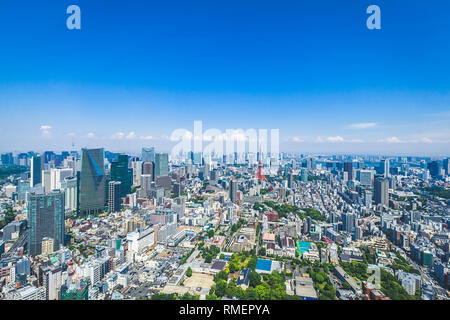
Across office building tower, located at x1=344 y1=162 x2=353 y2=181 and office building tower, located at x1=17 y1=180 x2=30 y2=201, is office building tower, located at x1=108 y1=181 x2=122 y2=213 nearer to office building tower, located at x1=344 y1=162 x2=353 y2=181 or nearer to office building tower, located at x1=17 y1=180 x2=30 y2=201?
office building tower, located at x1=17 y1=180 x2=30 y2=201

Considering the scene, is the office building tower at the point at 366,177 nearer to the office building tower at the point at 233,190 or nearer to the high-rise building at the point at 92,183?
the office building tower at the point at 233,190

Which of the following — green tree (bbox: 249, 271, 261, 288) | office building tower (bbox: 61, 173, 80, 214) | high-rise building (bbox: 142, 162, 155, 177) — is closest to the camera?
green tree (bbox: 249, 271, 261, 288)

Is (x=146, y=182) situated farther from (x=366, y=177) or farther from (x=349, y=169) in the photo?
(x=366, y=177)

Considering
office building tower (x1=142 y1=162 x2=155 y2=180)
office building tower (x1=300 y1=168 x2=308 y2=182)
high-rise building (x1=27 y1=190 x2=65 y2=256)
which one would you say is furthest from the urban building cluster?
office building tower (x1=300 y1=168 x2=308 y2=182)

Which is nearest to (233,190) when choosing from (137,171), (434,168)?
(137,171)

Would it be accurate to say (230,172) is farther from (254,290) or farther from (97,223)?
(254,290)
